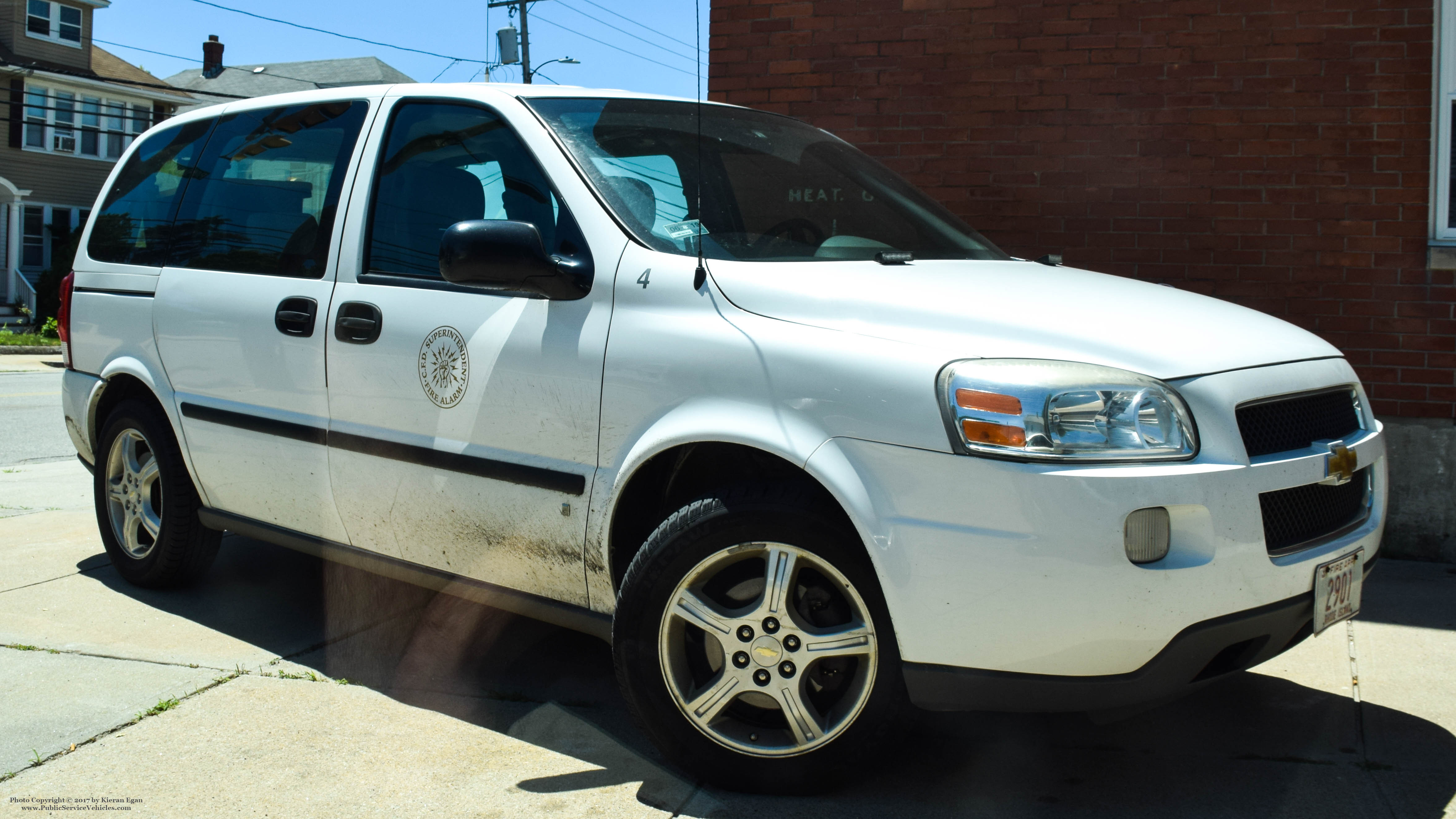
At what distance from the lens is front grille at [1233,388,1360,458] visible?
2.66 metres

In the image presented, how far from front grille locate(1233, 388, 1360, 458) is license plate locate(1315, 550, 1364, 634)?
29 centimetres

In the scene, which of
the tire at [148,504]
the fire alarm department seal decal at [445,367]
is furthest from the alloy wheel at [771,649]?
the tire at [148,504]

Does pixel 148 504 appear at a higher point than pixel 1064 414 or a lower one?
lower

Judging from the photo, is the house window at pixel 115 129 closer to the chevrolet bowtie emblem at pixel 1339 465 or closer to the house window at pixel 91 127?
the house window at pixel 91 127

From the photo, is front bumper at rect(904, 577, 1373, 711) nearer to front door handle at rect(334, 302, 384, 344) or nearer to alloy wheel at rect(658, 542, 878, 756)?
alloy wheel at rect(658, 542, 878, 756)

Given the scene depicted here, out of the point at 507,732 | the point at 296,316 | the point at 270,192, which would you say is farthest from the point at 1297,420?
the point at 270,192

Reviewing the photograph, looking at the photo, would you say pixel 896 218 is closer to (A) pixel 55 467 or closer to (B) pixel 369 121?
(B) pixel 369 121

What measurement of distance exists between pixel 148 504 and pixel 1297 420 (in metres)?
4.14

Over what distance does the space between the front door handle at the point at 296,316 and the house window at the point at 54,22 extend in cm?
3277

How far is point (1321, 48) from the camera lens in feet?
18.6

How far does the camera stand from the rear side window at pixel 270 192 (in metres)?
3.93

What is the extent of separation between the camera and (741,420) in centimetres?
280

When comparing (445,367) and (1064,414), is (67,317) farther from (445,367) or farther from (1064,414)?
(1064,414)

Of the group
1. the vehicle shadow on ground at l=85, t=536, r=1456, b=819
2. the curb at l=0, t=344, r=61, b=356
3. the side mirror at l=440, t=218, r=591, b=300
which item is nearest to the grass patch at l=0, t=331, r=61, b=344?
the curb at l=0, t=344, r=61, b=356
